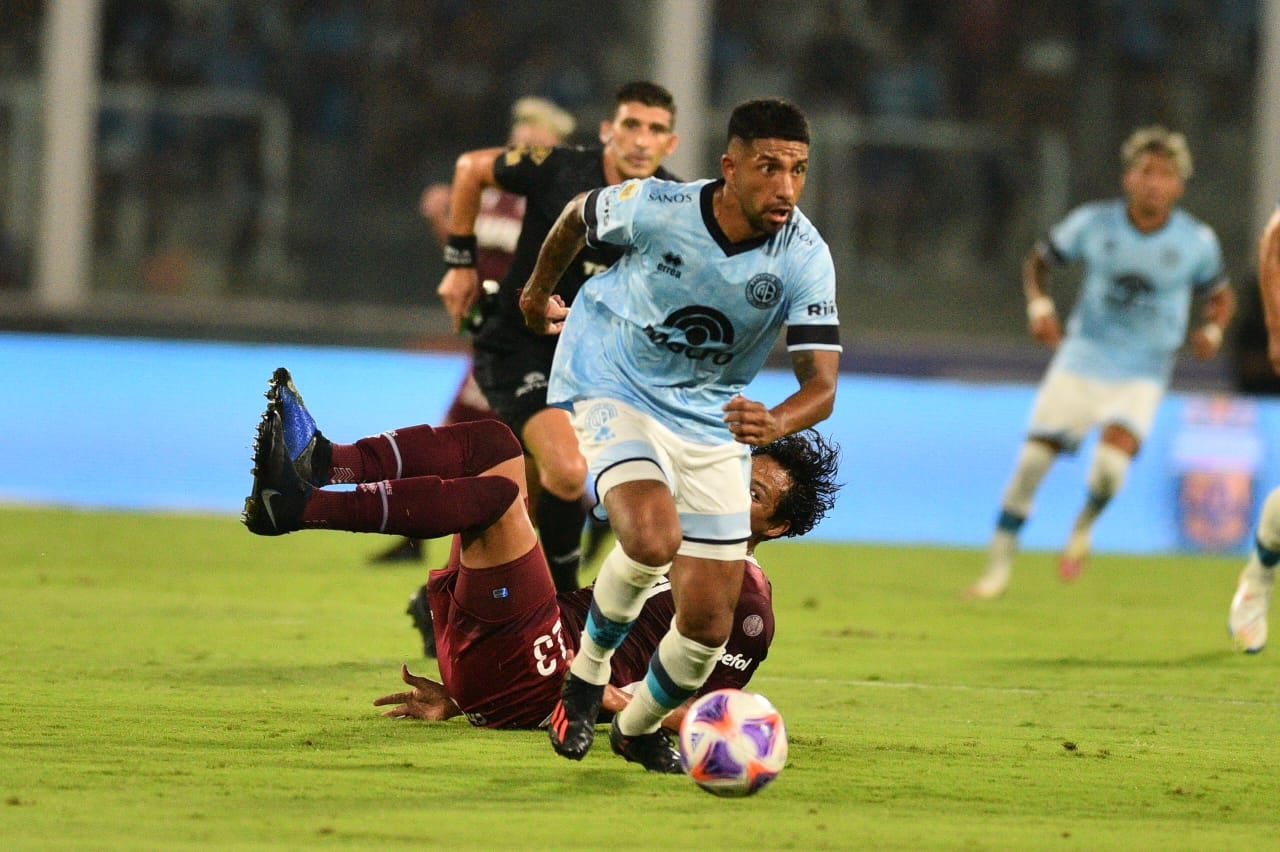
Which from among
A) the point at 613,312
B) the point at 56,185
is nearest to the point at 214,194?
the point at 56,185

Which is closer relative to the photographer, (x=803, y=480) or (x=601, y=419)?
(x=601, y=419)

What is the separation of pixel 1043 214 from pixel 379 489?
10784mm

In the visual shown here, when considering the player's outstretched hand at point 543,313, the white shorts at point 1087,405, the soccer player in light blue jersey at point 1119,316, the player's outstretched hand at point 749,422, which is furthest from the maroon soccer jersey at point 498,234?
the player's outstretched hand at point 749,422

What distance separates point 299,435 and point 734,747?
1.40 m

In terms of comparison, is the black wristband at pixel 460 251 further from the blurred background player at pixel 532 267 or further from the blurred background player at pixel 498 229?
the blurred background player at pixel 498 229

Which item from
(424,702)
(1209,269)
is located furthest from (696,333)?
(1209,269)

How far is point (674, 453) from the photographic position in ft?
16.1

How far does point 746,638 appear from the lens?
504 centimetres

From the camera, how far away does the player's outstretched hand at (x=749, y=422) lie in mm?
4484

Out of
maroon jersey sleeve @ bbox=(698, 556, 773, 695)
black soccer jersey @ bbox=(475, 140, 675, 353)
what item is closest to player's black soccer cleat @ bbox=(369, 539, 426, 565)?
black soccer jersey @ bbox=(475, 140, 675, 353)

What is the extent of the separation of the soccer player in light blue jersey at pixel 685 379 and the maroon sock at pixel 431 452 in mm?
262

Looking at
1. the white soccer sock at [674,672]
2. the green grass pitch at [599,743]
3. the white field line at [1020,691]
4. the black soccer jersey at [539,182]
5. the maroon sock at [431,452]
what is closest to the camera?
the green grass pitch at [599,743]

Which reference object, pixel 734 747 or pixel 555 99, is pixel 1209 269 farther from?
pixel 734 747

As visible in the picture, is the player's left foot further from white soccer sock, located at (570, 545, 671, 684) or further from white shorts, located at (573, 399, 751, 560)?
white soccer sock, located at (570, 545, 671, 684)
